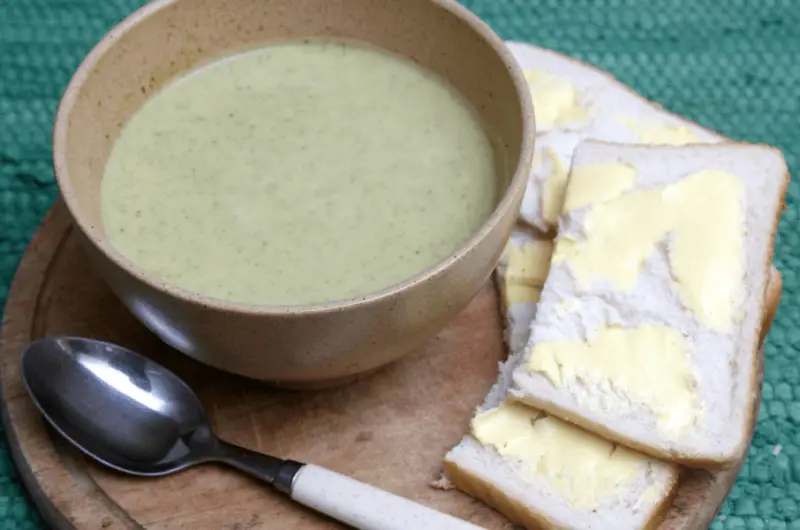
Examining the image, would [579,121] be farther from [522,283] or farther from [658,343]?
[658,343]

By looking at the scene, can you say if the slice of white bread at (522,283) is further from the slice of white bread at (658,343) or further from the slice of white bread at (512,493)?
the slice of white bread at (512,493)

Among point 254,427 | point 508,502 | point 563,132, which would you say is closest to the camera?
point 508,502

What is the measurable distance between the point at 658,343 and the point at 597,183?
29 cm

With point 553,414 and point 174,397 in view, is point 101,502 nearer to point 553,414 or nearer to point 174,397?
point 174,397

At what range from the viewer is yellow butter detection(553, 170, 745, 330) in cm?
137

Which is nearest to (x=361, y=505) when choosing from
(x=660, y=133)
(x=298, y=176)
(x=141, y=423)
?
(x=141, y=423)

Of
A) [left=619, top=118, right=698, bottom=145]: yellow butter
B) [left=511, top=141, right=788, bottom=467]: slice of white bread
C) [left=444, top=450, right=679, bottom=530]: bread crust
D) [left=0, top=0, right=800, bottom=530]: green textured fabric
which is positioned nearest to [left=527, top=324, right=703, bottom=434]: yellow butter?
[left=511, top=141, right=788, bottom=467]: slice of white bread

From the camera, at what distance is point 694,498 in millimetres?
1259

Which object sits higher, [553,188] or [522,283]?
[553,188]

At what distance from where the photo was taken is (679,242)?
139 cm

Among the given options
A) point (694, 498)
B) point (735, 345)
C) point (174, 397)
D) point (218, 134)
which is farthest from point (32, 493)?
point (735, 345)

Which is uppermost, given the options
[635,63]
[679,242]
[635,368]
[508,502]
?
[635,63]

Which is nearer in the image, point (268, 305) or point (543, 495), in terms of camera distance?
point (268, 305)

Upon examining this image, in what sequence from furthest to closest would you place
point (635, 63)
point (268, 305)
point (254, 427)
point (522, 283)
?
point (635, 63) < point (522, 283) < point (254, 427) < point (268, 305)
